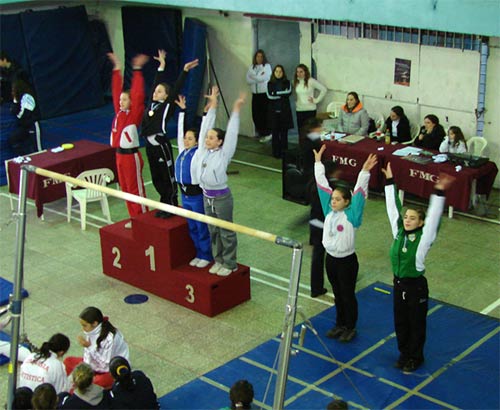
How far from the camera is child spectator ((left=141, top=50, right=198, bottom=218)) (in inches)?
391

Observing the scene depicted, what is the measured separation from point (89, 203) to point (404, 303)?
663cm

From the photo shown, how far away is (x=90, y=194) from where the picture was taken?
38.9ft

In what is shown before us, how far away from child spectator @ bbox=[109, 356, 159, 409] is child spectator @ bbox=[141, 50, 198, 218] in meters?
3.70

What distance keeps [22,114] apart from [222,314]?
253 inches

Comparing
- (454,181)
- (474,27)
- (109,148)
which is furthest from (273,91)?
(474,27)

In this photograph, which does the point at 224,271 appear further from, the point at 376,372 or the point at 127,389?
the point at 127,389

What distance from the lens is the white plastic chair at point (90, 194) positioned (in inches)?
462

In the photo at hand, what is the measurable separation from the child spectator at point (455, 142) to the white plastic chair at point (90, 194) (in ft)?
16.6

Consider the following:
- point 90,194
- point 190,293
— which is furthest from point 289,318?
point 90,194

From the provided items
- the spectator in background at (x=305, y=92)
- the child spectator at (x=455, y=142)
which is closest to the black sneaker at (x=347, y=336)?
the child spectator at (x=455, y=142)

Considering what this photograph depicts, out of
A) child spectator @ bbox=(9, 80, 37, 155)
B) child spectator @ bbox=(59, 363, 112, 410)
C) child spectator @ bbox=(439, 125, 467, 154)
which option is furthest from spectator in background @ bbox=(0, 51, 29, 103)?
child spectator @ bbox=(59, 363, 112, 410)

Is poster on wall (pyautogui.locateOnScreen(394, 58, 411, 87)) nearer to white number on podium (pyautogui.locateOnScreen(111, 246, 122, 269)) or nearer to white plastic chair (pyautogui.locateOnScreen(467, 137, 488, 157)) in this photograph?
white plastic chair (pyautogui.locateOnScreen(467, 137, 488, 157))

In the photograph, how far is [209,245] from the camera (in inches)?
371

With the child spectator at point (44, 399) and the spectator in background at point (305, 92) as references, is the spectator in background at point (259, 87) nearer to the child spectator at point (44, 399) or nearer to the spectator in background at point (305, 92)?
the spectator in background at point (305, 92)
